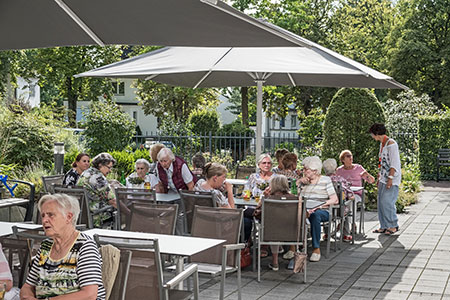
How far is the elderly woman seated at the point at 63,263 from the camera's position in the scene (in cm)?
392

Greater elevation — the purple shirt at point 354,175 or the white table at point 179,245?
the purple shirt at point 354,175

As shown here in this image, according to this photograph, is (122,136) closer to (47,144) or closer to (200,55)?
(47,144)

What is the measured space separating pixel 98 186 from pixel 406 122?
16141mm

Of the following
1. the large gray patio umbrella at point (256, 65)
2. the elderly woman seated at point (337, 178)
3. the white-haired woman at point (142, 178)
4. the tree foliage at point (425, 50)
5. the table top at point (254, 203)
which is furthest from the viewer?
the tree foliage at point (425, 50)

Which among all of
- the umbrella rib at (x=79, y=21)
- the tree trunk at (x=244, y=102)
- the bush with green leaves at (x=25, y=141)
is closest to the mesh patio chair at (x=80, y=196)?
the umbrella rib at (x=79, y=21)

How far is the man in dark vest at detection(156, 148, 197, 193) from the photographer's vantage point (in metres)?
8.93

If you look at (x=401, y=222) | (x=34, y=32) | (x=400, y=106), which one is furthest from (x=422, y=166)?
(x=34, y=32)

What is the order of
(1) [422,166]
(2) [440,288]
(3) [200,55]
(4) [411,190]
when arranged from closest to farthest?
(2) [440,288] < (3) [200,55] < (4) [411,190] < (1) [422,166]

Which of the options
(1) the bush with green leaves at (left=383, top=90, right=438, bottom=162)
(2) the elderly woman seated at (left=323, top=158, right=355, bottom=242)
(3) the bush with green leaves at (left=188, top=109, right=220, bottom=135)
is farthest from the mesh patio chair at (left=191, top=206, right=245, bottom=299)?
(3) the bush with green leaves at (left=188, top=109, right=220, bottom=135)

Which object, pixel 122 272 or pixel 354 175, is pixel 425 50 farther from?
pixel 122 272

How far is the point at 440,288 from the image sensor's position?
281 inches

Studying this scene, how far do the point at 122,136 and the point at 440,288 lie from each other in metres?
10.5

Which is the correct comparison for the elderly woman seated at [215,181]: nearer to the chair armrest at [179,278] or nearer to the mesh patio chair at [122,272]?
the chair armrest at [179,278]

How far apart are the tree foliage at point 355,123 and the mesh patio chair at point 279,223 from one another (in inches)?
245
